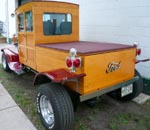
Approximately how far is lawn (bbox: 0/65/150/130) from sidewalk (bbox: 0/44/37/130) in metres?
0.10

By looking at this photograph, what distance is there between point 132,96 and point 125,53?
1.13 meters

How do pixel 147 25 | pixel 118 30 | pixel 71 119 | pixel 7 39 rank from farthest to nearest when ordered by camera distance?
1. pixel 7 39
2. pixel 118 30
3. pixel 147 25
4. pixel 71 119

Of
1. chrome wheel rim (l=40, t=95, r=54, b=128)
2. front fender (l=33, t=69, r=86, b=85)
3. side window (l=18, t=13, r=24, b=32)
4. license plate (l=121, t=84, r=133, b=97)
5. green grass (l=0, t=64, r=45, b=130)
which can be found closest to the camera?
front fender (l=33, t=69, r=86, b=85)

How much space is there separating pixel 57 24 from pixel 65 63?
5.48 feet

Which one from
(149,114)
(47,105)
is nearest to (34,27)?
(47,105)

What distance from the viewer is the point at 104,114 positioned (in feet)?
12.1

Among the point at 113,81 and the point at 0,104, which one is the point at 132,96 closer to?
the point at 113,81

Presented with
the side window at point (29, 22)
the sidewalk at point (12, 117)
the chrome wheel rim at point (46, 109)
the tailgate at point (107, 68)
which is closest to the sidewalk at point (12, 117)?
the sidewalk at point (12, 117)

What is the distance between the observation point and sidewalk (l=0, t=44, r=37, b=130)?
3241 millimetres

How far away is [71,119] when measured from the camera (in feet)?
9.07

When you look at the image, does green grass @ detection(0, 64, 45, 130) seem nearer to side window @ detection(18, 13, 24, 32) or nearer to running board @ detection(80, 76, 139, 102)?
running board @ detection(80, 76, 139, 102)

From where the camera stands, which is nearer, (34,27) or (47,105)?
(47,105)

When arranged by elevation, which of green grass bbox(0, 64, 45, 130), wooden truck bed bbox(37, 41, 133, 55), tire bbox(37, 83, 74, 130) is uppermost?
wooden truck bed bbox(37, 41, 133, 55)

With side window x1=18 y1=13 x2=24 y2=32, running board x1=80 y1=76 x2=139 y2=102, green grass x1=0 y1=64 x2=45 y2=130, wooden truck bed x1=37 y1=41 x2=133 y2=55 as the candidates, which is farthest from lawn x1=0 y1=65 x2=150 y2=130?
side window x1=18 y1=13 x2=24 y2=32
